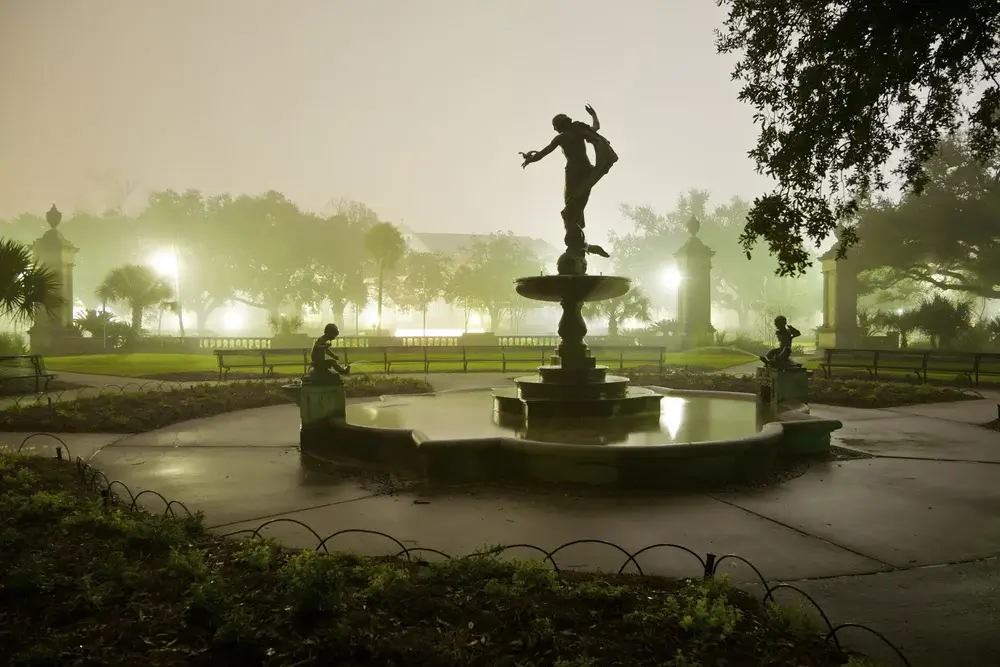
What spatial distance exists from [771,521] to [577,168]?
6.55 m

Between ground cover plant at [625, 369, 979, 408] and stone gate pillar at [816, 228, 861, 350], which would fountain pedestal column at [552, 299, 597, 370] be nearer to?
ground cover plant at [625, 369, 979, 408]

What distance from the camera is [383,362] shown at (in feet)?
77.2

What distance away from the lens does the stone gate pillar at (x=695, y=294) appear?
31703mm

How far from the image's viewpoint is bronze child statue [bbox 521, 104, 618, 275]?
33.9 feet

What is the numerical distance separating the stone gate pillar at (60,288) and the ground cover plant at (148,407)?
21434mm

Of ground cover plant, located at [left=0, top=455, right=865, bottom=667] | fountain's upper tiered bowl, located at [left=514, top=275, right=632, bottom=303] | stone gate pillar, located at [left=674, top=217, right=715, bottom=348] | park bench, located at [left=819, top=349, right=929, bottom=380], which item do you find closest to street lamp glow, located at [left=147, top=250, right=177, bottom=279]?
stone gate pillar, located at [left=674, top=217, right=715, bottom=348]

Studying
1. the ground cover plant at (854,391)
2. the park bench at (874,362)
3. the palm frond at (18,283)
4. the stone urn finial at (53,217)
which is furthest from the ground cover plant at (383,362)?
the stone urn finial at (53,217)

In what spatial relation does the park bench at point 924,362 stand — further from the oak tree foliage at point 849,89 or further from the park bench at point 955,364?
the oak tree foliage at point 849,89

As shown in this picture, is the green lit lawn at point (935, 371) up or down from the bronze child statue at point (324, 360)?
down

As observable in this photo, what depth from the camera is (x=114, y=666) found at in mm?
3062

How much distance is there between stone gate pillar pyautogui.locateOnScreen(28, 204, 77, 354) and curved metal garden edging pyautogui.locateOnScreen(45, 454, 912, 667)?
2827 centimetres

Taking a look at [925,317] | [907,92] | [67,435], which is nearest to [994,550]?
[907,92]

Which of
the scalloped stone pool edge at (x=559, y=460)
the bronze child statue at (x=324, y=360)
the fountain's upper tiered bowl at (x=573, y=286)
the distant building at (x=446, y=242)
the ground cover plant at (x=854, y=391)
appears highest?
the distant building at (x=446, y=242)

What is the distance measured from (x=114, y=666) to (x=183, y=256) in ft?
189
